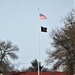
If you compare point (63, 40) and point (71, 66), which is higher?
point (63, 40)

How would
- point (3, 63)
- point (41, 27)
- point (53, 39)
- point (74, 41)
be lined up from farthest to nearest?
point (3, 63), point (53, 39), point (74, 41), point (41, 27)

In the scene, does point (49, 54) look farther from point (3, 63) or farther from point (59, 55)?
point (3, 63)

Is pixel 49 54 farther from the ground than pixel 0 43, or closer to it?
closer to it

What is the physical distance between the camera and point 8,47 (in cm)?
8769

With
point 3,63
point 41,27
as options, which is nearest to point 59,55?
point 41,27

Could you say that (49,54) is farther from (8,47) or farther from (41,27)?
(8,47)

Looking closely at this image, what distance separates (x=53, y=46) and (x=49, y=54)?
2.16 metres

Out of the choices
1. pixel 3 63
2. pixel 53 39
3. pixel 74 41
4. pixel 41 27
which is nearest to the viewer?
pixel 41 27

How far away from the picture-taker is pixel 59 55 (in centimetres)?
5241

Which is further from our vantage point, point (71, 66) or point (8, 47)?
point (8, 47)

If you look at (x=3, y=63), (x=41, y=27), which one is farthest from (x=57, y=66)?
(x=3, y=63)

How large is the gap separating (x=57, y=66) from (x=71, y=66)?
2665mm

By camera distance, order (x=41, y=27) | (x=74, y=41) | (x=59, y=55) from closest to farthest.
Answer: (x=41, y=27) → (x=74, y=41) → (x=59, y=55)

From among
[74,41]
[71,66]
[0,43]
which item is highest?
[0,43]
